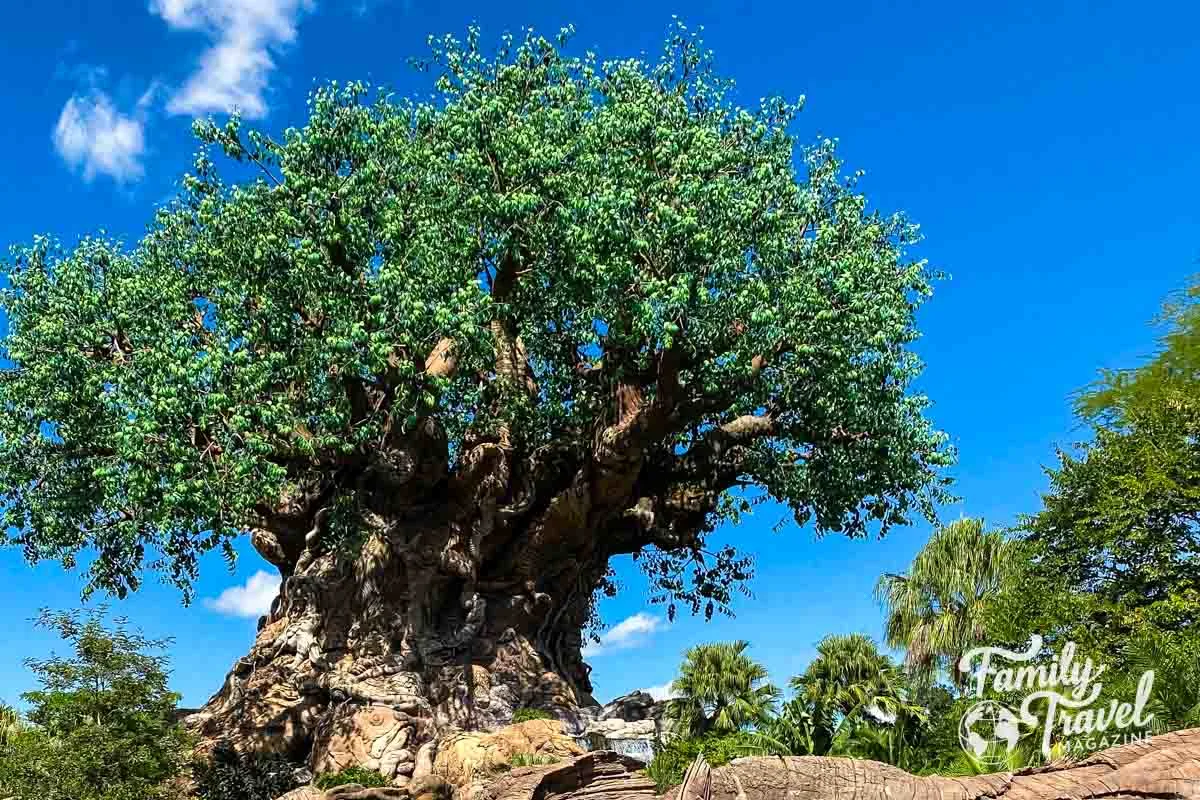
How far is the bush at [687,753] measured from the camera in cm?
1455

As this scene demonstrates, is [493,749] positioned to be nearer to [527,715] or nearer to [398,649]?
[527,715]

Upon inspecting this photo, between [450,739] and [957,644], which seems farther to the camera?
[957,644]

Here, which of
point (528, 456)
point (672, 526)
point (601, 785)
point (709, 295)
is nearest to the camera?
point (601, 785)

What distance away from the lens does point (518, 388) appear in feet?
61.9

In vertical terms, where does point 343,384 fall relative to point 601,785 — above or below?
above

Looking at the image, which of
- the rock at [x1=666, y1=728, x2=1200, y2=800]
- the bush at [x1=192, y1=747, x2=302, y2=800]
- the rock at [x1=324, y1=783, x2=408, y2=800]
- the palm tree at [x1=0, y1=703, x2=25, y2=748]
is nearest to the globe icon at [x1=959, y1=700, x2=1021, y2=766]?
the rock at [x1=666, y1=728, x2=1200, y2=800]

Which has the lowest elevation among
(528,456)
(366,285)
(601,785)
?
(601,785)

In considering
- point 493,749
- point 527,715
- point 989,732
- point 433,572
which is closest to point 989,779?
point 989,732

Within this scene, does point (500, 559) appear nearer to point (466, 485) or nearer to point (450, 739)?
point (466, 485)

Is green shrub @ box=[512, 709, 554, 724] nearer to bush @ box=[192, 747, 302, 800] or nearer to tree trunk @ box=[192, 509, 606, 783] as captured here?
tree trunk @ box=[192, 509, 606, 783]

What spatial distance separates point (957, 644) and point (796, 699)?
37.6 feet

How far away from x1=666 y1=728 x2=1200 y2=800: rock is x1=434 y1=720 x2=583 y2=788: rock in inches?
372

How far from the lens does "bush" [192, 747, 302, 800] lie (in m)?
17.7

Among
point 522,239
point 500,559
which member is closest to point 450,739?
point 500,559
